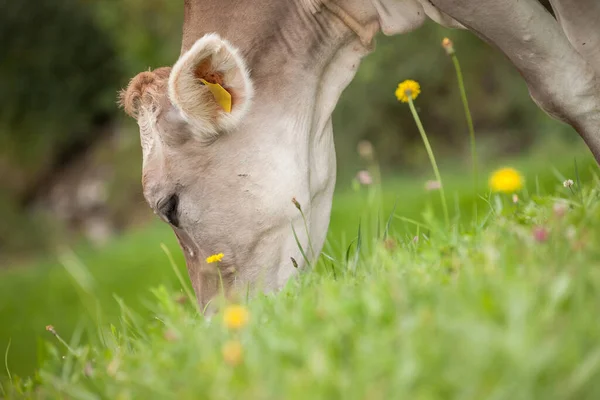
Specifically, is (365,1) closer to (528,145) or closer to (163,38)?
(528,145)

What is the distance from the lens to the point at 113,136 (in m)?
20.2

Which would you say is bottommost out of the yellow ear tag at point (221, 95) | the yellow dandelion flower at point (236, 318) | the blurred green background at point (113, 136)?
the blurred green background at point (113, 136)

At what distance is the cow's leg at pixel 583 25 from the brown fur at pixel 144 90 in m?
1.85

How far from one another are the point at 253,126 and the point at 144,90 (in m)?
0.60

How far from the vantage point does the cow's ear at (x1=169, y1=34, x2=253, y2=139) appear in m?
3.33

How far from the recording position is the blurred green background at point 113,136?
33.9 ft

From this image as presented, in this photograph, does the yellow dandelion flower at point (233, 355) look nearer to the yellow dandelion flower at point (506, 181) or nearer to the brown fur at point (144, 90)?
the yellow dandelion flower at point (506, 181)

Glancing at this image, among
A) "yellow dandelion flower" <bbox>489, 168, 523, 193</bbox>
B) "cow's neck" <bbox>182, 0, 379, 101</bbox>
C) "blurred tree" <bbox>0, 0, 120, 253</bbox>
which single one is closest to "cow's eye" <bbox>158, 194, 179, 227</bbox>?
"cow's neck" <bbox>182, 0, 379, 101</bbox>

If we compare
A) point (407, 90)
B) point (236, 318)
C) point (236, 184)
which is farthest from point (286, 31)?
point (236, 318)

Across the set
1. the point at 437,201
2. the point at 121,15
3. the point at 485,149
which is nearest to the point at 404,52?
the point at 485,149

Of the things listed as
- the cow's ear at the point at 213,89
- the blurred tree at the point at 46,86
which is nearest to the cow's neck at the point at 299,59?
the cow's ear at the point at 213,89

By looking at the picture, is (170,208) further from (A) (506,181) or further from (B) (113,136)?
(B) (113,136)

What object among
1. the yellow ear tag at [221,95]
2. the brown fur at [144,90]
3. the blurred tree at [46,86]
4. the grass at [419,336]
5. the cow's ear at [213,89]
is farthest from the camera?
the blurred tree at [46,86]

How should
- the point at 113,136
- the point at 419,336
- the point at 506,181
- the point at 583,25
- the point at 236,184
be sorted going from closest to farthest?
the point at 419,336 < the point at 506,181 < the point at 583,25 < the point at 236,184 < the point at 113,136
